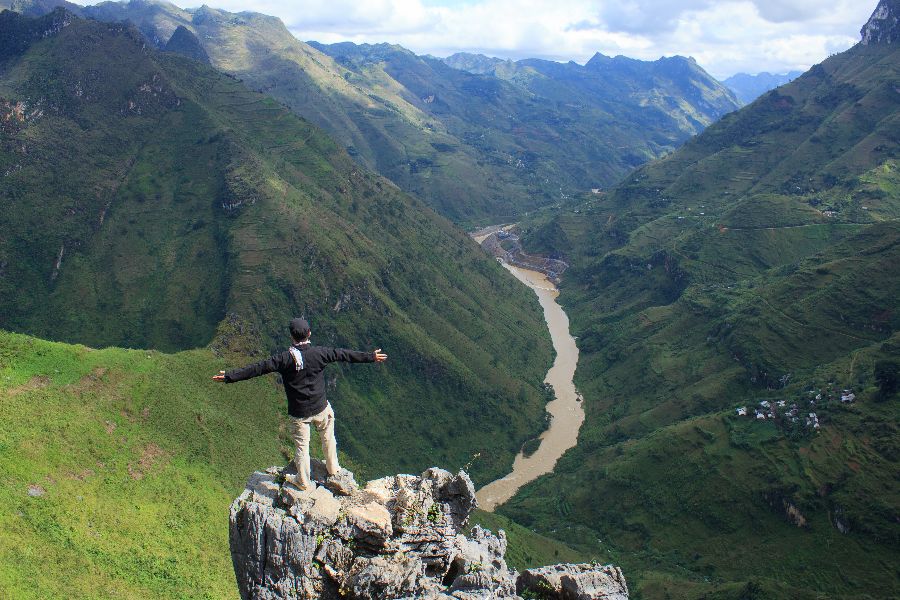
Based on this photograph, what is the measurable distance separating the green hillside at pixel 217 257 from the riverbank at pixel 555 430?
3.33 metres

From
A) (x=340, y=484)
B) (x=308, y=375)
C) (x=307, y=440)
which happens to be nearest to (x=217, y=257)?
(x=340, y=484)

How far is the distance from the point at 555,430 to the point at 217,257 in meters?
74.9

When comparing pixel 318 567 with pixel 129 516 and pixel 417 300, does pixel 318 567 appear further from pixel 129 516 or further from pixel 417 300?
pixel 417 300

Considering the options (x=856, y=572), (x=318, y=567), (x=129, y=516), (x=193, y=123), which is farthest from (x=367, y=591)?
(x=193, y=123)

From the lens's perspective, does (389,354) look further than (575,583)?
Yes

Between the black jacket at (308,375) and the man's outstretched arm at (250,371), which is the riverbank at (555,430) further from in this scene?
the man's outstretched arm at (250,371)

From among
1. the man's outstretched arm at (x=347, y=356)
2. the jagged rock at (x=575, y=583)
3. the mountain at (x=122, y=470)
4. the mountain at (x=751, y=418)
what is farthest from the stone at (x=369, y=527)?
the mountain at (x=751, y=418)

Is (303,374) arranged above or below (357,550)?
above

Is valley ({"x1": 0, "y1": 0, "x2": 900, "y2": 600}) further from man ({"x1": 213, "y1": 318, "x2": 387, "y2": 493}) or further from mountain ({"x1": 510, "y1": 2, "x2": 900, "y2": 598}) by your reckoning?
man ({"x1": 213, "y1": 318, "x2": 387, "y2": 493})

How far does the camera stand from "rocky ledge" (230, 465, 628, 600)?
20656mm

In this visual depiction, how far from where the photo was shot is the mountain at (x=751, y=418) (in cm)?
7594

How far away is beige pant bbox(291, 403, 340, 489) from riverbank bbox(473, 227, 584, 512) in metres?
84.6

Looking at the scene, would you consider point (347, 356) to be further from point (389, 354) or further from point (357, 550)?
point (389, 354)

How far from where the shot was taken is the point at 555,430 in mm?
127562
